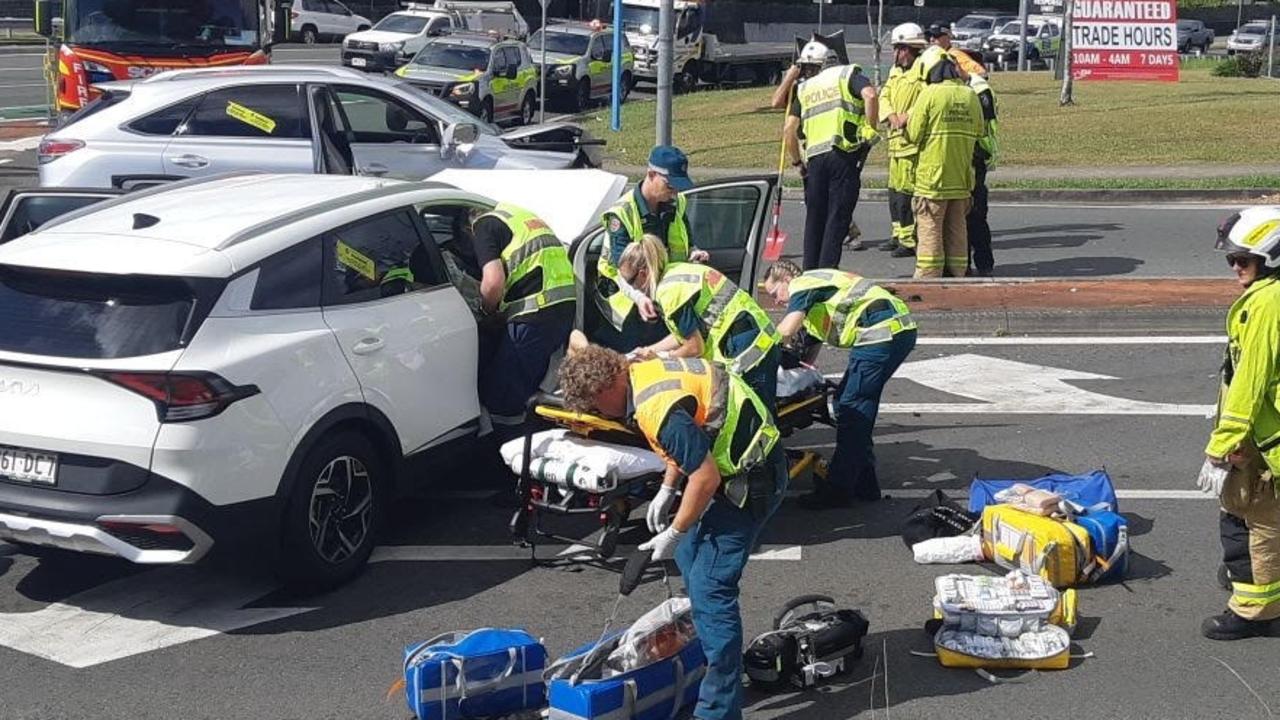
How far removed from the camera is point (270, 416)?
657 centimetres

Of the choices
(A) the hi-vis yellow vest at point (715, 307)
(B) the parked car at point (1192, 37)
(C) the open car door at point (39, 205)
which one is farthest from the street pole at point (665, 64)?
(B) the parked car at point (1192, 37)

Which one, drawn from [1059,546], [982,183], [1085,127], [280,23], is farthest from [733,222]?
[1085,127]

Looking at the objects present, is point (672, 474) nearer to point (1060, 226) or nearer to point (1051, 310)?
point (1051, 310)

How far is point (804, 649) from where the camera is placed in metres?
6.03

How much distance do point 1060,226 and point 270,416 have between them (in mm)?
12293

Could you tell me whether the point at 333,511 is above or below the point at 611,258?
below

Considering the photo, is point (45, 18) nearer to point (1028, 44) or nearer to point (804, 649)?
point (804, 649)

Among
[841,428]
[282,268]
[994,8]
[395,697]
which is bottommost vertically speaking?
[395,697]

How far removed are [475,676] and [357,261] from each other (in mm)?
2448

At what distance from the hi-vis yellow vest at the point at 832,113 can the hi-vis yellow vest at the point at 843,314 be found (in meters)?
4.75

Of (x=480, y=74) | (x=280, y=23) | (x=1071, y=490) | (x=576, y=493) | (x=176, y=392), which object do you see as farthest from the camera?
(x=480, y=74)

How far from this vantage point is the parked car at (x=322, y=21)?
166 ft

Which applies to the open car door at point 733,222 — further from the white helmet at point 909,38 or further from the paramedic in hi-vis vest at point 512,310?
the white helmet at point 909,38

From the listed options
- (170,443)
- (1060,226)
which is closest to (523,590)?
(170,443)
